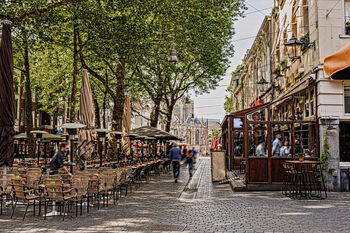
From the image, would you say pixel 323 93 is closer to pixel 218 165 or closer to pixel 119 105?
pixel 218 165

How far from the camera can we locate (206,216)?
380 inches

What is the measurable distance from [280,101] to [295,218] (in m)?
7.71

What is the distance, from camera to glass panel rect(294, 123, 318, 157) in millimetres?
14836

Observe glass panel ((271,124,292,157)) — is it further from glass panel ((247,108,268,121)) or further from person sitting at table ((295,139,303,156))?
glass panel ((247,108,268,121))

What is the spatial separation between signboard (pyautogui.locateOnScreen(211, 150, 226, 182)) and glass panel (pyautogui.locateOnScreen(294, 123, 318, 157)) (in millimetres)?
4133

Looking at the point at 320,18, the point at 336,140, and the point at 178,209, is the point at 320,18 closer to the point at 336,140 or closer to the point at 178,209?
the point at 336,140

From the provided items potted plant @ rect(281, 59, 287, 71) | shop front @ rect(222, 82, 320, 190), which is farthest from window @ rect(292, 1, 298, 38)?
shop front @ rect(222, 82, 320, 190)

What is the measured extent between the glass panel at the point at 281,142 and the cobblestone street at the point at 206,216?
233 cm

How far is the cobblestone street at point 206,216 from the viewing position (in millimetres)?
8117

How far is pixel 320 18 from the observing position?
1495 cm

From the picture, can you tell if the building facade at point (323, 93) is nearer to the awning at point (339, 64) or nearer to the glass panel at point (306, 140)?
the glass panel at point (306, 140)

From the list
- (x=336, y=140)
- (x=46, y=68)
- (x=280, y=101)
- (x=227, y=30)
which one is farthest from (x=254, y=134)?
(x=46, y=68)

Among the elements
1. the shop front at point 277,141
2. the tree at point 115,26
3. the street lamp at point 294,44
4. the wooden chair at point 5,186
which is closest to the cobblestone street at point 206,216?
the wooden chair at point 5,186

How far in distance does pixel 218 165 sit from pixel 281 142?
4.12 m
